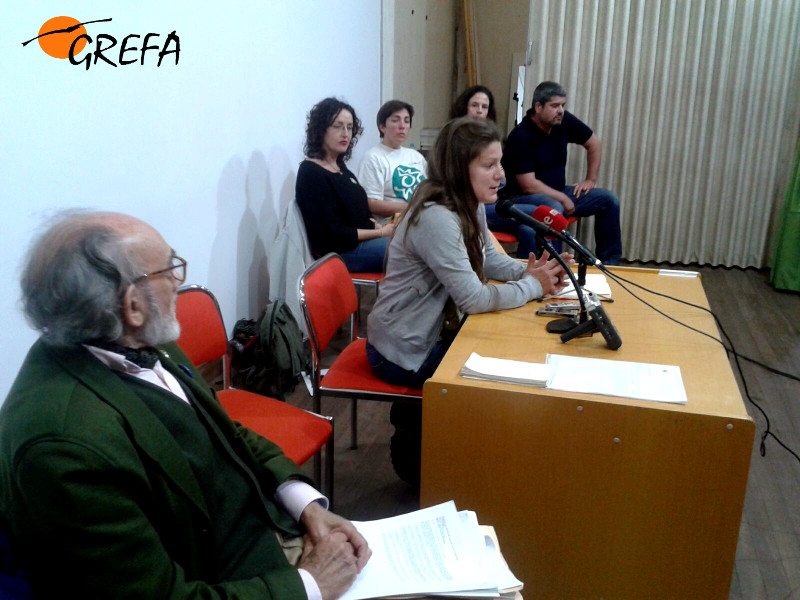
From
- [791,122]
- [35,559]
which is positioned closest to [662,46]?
[791,122]

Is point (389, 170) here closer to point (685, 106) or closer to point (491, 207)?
point (491, 207)

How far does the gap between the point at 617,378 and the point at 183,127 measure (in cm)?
176

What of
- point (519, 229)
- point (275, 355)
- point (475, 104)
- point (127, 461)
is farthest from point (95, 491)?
point (475, 104)

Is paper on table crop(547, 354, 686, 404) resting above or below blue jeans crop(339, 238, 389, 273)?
above

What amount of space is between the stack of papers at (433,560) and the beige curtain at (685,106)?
431cm

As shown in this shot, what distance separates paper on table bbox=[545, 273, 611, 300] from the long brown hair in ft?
1.14

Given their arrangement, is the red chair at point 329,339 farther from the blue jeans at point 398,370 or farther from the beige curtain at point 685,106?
the beige curtain at point 685,106

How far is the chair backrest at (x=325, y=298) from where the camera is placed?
1938 mm

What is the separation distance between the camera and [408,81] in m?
5.12

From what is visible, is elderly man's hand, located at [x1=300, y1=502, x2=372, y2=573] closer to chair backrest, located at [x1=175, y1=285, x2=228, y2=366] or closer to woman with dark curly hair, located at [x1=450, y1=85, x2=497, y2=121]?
chair backrest, located at [x1=175, y1=285, x2=228, y2=366]

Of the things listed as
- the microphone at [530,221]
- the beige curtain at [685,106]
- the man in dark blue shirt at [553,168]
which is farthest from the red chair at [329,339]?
the beige curtain at [685,106]

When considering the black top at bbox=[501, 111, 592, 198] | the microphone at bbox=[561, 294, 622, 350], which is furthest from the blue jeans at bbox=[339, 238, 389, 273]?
the microphone at bbox=[561, 294, 622, 350]

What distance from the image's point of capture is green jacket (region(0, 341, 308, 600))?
82 cm

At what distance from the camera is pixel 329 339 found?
2.05 metres
